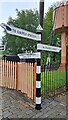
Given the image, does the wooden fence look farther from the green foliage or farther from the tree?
the tree

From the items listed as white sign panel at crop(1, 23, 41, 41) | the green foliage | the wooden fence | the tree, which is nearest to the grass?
the wooden fence

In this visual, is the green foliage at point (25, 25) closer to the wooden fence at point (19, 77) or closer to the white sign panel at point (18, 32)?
the wooden fence at point (19, 77)

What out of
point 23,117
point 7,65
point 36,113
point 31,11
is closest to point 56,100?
point 36,113

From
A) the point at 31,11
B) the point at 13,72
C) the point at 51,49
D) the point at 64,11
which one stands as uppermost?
the point at 31,11

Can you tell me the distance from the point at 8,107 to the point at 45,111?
0.94 metres

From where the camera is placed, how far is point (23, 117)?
4.72 metres

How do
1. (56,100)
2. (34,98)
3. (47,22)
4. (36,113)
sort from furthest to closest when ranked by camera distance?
1. (47,22)
2. (56,100)
3. (34,98)
4. (36,113)

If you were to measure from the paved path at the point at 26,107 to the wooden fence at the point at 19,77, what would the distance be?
27 centimetres

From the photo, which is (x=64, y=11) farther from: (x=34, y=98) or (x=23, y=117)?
(x=23, y=117)

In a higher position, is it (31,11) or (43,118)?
(31,11)

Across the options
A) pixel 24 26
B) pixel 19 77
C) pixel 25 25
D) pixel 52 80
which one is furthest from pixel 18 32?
pixel 25 25

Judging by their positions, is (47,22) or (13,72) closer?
(13,72)

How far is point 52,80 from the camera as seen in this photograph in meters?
7.65

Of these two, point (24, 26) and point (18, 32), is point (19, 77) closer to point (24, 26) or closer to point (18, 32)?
point (18, 32)
